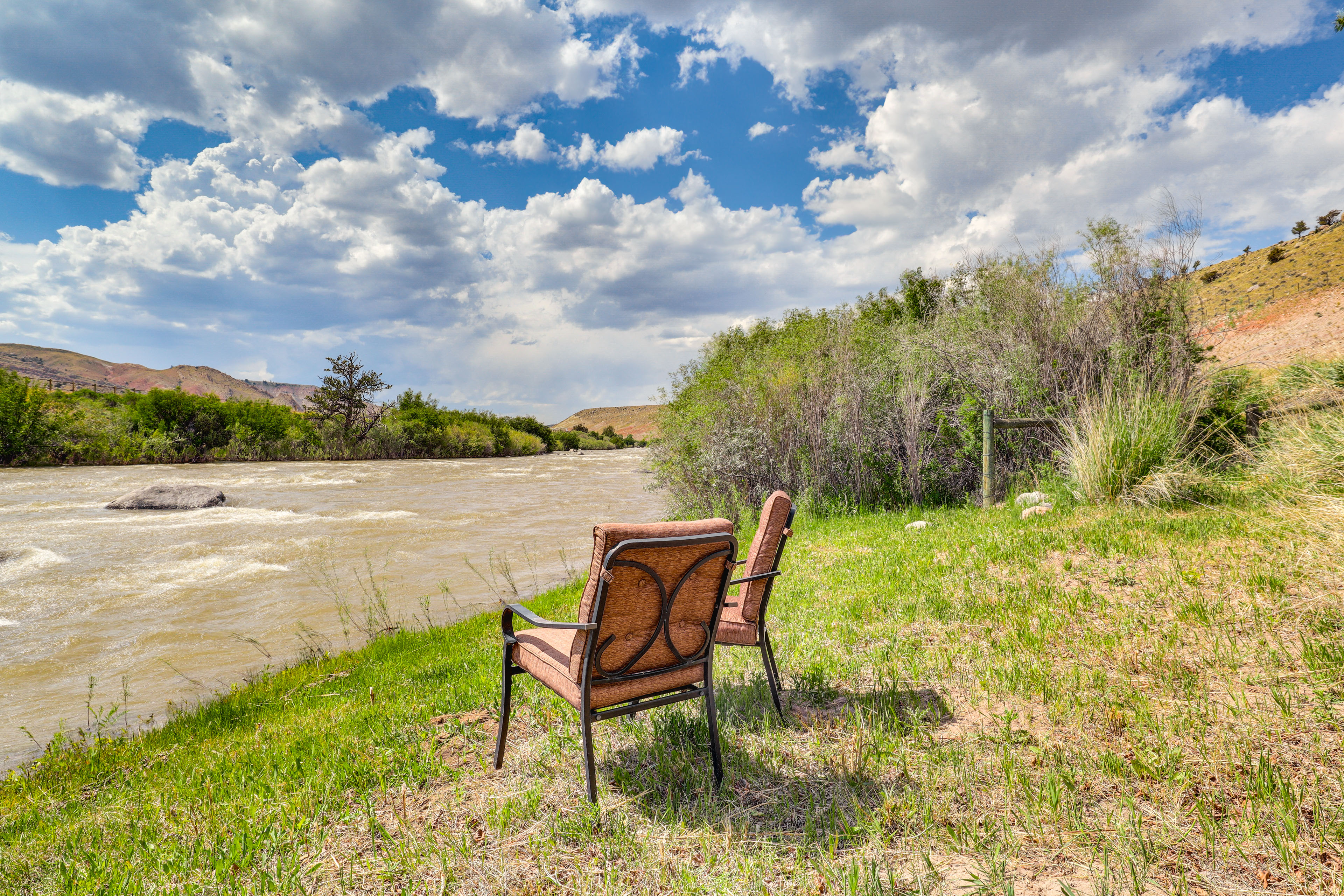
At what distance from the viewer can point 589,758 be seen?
2.60 metres

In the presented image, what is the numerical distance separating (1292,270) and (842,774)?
73080mm

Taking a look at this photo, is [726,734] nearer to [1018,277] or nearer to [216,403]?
[1018,277]

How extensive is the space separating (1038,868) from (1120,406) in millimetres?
7808

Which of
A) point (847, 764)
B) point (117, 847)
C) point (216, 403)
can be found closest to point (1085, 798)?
point (847, 764)

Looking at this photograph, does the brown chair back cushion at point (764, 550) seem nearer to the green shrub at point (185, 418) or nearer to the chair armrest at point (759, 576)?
the chair armrest at point (759, 576)

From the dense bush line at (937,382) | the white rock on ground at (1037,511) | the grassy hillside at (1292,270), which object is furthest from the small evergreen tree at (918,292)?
the grassy hillside at (1292,270)

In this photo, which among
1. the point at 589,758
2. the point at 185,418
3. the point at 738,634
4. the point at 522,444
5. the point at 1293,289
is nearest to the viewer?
the point at 589,758

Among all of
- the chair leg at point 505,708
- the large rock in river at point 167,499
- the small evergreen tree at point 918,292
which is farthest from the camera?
the small evergreen tree at point 918,292

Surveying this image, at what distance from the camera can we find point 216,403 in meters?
30.7

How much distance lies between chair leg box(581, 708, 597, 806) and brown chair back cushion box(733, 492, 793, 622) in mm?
1252

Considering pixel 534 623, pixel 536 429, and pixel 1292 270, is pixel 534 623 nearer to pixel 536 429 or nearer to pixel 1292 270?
→ pixel 536 429

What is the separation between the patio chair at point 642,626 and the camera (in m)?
2.50

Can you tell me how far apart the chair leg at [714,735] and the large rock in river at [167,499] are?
58.7 feet

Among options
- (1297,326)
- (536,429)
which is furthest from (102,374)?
(1297,326)
